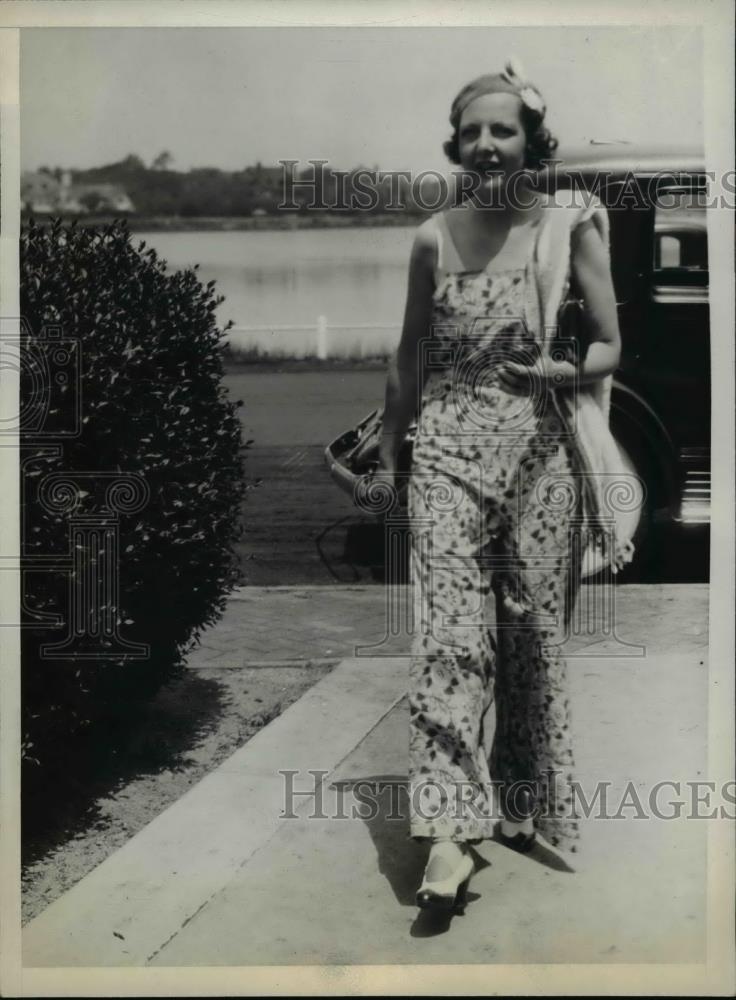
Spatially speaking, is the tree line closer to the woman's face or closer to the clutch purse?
the woman's face

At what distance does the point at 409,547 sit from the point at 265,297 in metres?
0.91

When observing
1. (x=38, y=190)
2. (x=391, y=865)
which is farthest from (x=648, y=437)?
(x=38, y=190)

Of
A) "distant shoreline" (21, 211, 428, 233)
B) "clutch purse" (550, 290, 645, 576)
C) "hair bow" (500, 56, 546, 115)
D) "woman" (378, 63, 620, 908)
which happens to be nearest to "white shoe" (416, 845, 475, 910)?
"woman" (378, 63, 620, 908)

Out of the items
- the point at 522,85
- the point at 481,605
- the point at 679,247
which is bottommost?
the point at 481,605

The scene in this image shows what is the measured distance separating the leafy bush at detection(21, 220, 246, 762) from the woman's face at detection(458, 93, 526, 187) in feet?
3.36

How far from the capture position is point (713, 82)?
14.0ft

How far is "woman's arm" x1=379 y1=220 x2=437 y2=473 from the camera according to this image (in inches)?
165

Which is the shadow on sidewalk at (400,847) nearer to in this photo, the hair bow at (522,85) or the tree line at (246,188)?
the tree line at (246,188)

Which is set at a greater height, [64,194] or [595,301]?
[64,194]

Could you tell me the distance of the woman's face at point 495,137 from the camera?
163 inches

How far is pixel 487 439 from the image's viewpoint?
4.18 m

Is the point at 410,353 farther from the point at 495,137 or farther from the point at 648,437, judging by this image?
the point at 648,437

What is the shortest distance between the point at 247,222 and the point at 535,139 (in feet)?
3.01

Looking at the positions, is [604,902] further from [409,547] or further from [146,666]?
[146,666]
